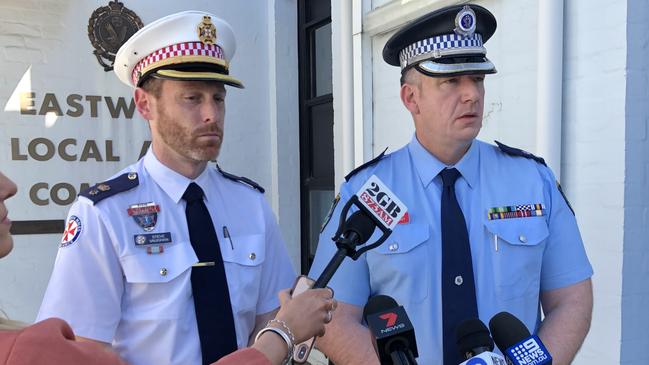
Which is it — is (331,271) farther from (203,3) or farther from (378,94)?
(203,3)

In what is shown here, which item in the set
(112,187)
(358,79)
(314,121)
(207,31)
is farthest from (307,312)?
→ (314,121)

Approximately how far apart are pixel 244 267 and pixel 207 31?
0.83 meters

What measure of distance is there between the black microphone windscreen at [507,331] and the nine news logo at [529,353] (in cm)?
6

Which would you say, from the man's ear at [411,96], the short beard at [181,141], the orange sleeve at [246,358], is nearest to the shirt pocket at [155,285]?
the short beard at [181,141]

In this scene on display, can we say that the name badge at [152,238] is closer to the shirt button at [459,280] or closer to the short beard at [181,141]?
the short beard at [181,141]

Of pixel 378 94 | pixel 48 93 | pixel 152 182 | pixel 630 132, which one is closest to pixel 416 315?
pixel 152 182

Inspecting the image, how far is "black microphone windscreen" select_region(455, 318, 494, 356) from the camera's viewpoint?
1.11m

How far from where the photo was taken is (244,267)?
174 cm

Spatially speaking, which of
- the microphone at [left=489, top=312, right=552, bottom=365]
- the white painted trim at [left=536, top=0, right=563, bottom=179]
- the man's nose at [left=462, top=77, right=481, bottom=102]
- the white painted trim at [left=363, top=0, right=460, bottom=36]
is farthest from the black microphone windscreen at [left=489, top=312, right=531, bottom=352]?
the white painted trim at [left=363, top=0, right=460, bottom=36]

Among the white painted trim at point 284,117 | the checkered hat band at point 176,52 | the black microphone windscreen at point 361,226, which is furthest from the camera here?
the white painted trim at point 284,117

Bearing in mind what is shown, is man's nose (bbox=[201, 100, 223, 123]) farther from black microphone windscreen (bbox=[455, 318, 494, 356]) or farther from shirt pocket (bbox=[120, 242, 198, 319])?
black microphone windscreen (bbox=[455, 318, 494, 356])

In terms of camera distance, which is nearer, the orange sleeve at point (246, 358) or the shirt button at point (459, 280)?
the orange sleeve at point (246, 358)

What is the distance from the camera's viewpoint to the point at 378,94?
3779 mm

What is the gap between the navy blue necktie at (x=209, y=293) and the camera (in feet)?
5.21
